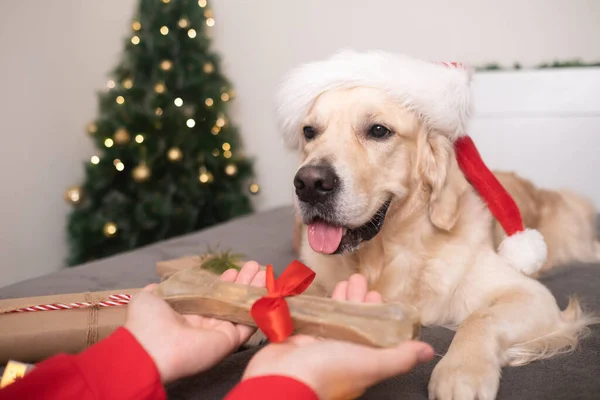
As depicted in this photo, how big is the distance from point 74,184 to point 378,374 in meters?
3.28

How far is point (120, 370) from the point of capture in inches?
38.7

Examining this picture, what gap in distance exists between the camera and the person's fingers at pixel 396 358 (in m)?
0.94

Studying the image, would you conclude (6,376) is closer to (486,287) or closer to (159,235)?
(486,287)

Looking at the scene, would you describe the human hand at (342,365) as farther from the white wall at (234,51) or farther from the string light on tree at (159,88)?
the string light on tree at (159,88)

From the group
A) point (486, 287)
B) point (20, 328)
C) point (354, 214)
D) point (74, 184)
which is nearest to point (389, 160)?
point (354, 214)

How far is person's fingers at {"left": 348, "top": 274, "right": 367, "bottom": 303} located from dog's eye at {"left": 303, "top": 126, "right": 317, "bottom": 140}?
0.73m

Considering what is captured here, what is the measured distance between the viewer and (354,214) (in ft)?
5.11

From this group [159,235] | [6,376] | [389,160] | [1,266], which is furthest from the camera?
[159,235]

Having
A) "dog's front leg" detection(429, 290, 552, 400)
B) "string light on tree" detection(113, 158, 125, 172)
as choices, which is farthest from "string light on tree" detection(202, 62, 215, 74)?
"dog's front leg" detection(429, 290, 552, 400)

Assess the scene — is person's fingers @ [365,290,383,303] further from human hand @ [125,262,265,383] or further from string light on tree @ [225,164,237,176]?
string light on tree @ [225,164,237,176]

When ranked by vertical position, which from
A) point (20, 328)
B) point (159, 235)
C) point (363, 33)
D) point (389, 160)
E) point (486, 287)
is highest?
point (363, 33)

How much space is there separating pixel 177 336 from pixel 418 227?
37.4 inches

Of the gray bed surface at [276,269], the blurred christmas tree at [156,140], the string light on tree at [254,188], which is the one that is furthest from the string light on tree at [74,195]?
the string light on tree at [254,188]

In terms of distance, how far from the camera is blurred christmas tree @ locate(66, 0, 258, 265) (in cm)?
360
